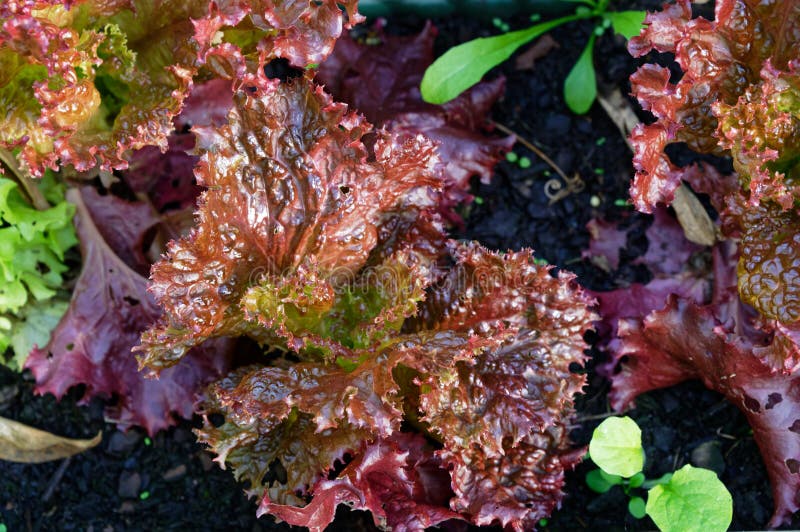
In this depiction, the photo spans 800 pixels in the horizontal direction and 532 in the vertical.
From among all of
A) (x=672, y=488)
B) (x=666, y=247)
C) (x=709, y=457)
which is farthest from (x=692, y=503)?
(x=666, y=247)

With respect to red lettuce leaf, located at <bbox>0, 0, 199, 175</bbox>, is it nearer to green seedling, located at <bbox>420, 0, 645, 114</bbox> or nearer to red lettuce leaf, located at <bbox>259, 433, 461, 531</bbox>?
green seedling, located at <bbox>420, 0, 645, 114</bbox>

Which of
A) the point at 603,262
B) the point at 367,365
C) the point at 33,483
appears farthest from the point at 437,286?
the point at 33,483

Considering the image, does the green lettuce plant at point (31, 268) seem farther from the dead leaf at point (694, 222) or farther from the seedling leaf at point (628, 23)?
the dead leaf at point (694, 222)

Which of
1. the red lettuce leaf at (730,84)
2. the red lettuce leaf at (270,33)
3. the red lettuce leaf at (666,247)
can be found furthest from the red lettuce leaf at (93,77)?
the red lettuce leaf at (666,247)

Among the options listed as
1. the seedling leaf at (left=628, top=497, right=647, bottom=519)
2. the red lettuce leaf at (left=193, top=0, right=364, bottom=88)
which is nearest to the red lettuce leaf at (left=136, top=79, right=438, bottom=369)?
the red lettuce leaf at (left=193, top=0, right=364, bottom=88)

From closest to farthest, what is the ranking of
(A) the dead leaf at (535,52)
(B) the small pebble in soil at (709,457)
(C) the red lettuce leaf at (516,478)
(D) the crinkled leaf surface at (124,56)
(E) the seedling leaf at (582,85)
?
(D) the crinkled leaf surface at (124,56)
(C) the red lettuce leaf at (516,478)
(B) the small pebble in soil at (709,457)
(E) the seedling leaf at (582,85)
(A) the dead leaf at (535,52)

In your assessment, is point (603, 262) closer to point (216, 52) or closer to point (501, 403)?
point (501, 403)
